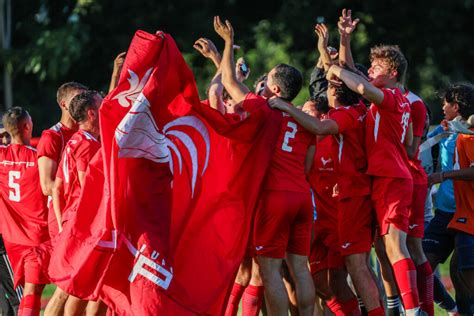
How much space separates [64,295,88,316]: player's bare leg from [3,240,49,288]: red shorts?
38.8 inches

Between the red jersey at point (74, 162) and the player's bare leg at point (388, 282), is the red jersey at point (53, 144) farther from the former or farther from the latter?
the player's bare leg at point (388, 282)

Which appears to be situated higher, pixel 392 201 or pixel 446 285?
pixel 392 201

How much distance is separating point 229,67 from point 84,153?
1419mm

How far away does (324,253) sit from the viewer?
9.42 meters

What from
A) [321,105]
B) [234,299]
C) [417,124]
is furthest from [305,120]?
[234,299]

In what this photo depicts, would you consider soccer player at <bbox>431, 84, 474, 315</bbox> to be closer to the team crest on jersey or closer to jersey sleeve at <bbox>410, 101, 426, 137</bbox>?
jersey sleeve at <bbox>410, 101, 426, 137</bbox>

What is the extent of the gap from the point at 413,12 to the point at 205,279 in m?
19.2

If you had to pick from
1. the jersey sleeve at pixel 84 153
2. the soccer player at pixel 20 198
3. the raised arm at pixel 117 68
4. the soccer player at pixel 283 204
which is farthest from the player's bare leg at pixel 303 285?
the soccer player at pixel 20 198

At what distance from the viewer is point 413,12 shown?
1038 inches

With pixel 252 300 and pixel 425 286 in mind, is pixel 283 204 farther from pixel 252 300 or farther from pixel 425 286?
pixel 425 286

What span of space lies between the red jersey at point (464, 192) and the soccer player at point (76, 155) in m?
3.22

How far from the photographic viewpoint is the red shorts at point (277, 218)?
28.0 ft

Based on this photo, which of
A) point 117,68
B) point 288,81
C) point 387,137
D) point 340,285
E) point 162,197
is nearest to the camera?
point 162,197

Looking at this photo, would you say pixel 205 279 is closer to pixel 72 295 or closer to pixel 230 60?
pixel 72 295
